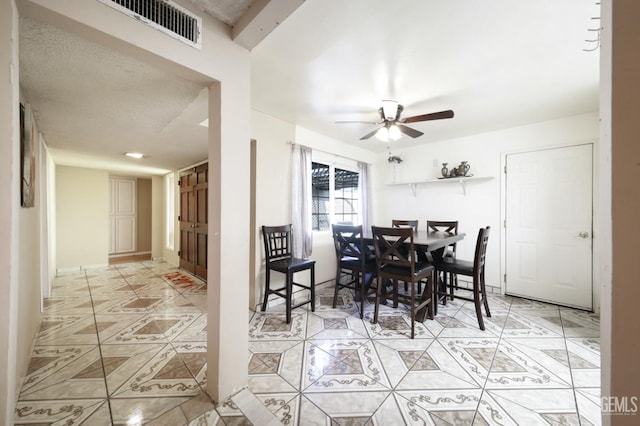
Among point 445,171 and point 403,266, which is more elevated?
point 445,171

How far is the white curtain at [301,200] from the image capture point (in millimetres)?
3086

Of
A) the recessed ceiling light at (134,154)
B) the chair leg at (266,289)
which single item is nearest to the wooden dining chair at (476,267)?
the chair leg at (266,289)

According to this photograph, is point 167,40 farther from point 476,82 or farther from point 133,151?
point 133,151

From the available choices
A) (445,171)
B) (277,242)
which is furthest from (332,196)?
(445,171)

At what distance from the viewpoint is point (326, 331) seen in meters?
2.35

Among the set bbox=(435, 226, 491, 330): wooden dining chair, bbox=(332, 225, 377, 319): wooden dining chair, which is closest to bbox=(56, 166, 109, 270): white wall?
bbox=(332, 225, 377, 319): wooden dining chair

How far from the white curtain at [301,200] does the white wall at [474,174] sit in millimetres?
1965

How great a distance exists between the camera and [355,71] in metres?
1.97

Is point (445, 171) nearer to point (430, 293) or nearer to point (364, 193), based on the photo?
point (364, 193)

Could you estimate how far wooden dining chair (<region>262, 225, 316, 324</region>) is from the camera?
8.46 feet

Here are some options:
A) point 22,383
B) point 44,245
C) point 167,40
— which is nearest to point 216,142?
point 167,40

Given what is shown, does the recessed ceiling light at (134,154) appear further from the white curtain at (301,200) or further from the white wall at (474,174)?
the white wall at (474,174)

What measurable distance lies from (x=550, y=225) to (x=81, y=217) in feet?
25.8


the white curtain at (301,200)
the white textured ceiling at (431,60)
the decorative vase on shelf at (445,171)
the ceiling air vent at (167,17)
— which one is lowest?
the white curtain at (301,200)
